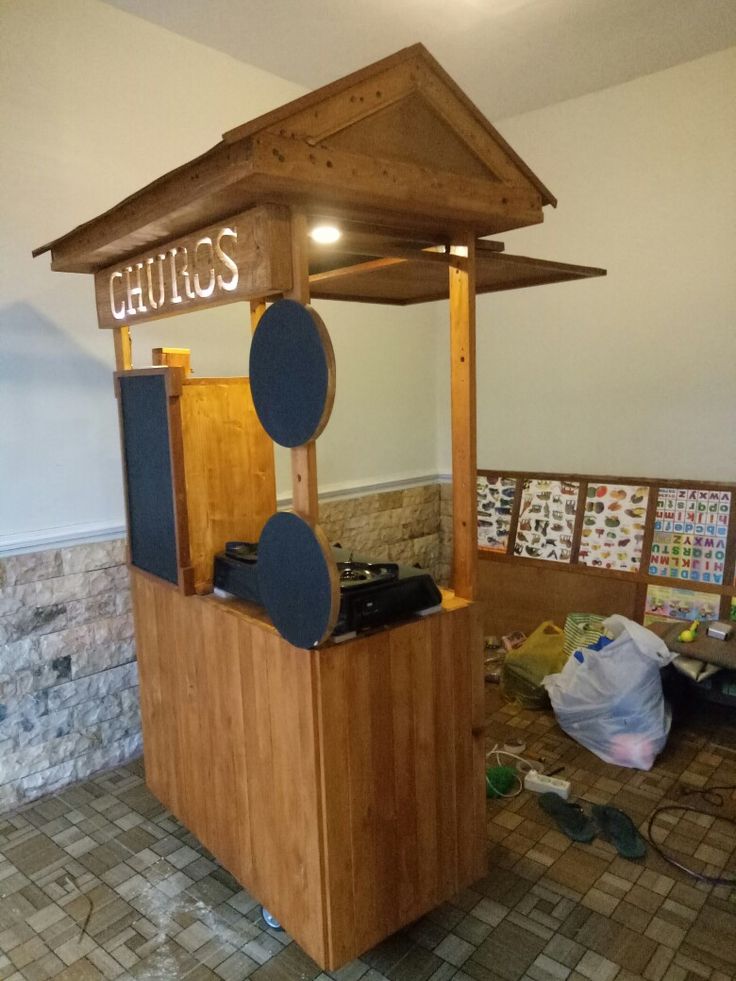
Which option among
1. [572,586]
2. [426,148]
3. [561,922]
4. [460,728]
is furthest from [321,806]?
[572,586]

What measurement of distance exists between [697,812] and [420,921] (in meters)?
1.18

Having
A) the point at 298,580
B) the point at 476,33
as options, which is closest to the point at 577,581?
the point at 298,580

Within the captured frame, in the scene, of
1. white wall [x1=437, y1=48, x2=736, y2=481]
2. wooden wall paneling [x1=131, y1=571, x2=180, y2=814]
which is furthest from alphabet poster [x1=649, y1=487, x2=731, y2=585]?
wooden wall paneling [x1=131, y1=571, x2=180, y2=814]

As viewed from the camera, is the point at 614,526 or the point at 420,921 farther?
the point at 614,526

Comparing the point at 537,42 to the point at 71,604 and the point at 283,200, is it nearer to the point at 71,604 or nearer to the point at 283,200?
the point at 283,200

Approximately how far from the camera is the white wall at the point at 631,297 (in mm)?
3418

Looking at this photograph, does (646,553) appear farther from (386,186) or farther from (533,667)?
Result: (386,186)

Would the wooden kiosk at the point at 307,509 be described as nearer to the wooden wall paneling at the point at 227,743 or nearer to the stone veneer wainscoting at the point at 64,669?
the wooden wall paneling at the point at 227,743

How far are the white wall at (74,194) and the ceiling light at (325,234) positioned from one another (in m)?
1.42

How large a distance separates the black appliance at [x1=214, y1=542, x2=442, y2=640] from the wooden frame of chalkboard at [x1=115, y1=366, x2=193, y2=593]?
0.61 feet

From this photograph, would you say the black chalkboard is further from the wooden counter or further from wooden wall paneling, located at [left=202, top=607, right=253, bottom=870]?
wooden wall paneling, located at [left=202, top=607, right=253, bottom=870]

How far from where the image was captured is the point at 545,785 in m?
2.67

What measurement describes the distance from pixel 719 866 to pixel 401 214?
2.28 meters

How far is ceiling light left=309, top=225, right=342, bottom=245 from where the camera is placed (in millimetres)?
1797
